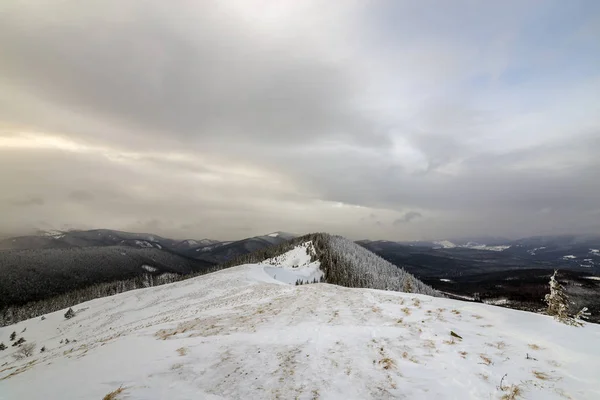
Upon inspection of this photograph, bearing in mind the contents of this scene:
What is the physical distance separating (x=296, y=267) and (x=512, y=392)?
116 metres

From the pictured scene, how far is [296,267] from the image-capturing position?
121062 millimetres

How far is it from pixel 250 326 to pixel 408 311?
9.74 m

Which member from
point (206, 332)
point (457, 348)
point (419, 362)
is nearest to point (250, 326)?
point (206, 332)

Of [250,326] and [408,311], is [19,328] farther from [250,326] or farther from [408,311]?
[408,311]

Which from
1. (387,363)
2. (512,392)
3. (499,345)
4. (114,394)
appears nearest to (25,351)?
(114,394)

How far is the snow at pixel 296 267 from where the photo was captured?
92.2 m

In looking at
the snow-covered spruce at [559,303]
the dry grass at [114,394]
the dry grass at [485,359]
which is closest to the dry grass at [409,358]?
the dry grass at [485,359]

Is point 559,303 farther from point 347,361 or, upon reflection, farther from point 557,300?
point 347,361

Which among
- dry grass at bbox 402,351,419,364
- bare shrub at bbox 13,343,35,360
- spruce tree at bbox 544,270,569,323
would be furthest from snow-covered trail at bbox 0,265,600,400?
bare shrub at bbox 13,343,35,360

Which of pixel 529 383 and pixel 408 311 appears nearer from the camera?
pixel 529 383

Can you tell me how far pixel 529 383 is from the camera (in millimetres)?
8398

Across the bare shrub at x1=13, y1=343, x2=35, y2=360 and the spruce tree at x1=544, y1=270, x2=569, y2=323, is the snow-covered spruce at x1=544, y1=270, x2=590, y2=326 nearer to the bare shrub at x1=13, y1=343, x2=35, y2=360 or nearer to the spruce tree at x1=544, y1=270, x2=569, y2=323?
the spruce tree at x1=544, y1=270, x2=569, y2=323

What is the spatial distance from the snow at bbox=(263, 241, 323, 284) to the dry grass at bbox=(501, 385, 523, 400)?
79.1m

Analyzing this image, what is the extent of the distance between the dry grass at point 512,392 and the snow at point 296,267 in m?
79.1
